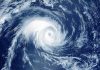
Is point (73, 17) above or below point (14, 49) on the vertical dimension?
above

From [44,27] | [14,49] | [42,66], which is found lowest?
[42,66]

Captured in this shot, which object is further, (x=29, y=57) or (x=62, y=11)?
(x=62, y=11)

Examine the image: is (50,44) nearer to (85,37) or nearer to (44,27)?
(44,27)

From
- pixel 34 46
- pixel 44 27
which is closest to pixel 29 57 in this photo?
pixel 34 46

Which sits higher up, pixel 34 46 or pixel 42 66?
pixel 34 46

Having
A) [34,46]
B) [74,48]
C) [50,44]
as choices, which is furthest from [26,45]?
[74,48]

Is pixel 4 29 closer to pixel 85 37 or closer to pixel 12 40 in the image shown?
pixel 12 40
